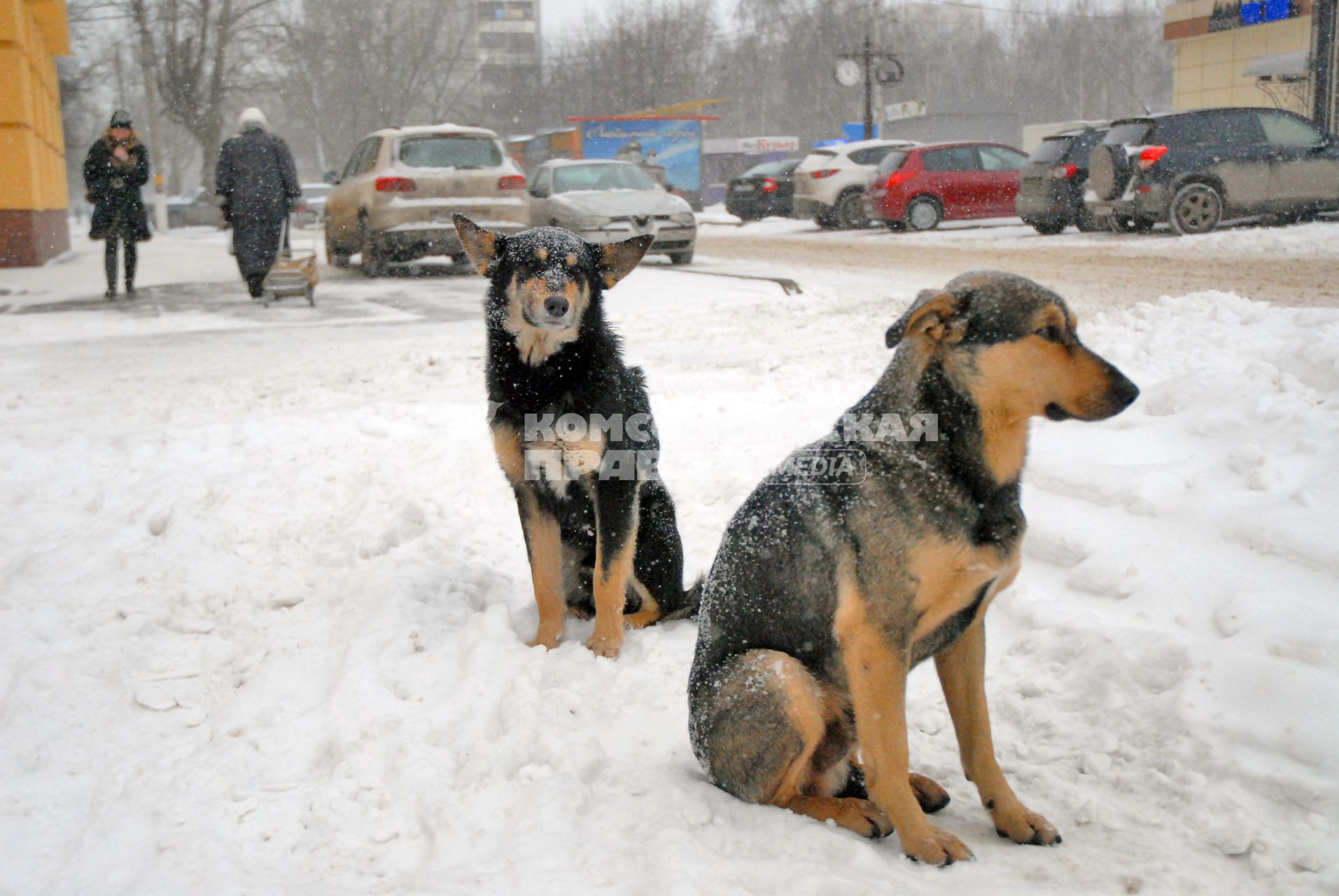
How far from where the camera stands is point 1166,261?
14.4 m

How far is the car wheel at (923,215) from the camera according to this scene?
23734 millimetres

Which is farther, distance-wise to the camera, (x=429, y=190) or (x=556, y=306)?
(x=429, y=190)

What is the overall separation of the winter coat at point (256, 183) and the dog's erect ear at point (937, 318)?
11939 millimetres

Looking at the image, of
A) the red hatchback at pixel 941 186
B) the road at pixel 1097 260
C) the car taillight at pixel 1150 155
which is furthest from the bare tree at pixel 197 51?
the car taillight at pixel 1150 155

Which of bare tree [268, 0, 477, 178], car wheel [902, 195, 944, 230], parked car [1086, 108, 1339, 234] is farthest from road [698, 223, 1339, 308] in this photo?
bare tree [268, 0, 477, 178]

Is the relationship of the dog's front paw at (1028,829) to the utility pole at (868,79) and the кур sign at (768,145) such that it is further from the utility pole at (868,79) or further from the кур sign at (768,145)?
the кур sign at (768,145)

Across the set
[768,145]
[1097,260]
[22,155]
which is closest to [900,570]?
[1097,260]

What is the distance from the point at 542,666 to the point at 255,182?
35.2 ft

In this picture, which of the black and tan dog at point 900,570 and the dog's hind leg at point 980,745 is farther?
the dog's hind leg at point 980,745

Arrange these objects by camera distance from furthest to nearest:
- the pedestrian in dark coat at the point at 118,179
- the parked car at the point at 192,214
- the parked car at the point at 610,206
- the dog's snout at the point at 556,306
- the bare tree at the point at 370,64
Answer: the parked car at the point at 192,214, the bare tree at the point at 370,64, the parked car at the point at 610,206, the pedestrian in dark coat at the point at 118,179, the dog's snout at the point at 556,306

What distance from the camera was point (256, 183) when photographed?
516 inches

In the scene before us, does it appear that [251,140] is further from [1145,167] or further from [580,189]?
[1145,167]

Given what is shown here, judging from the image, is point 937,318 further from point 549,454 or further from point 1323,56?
point 1323,56

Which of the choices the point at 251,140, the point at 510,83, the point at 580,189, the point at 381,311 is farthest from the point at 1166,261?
the point at 510,83
